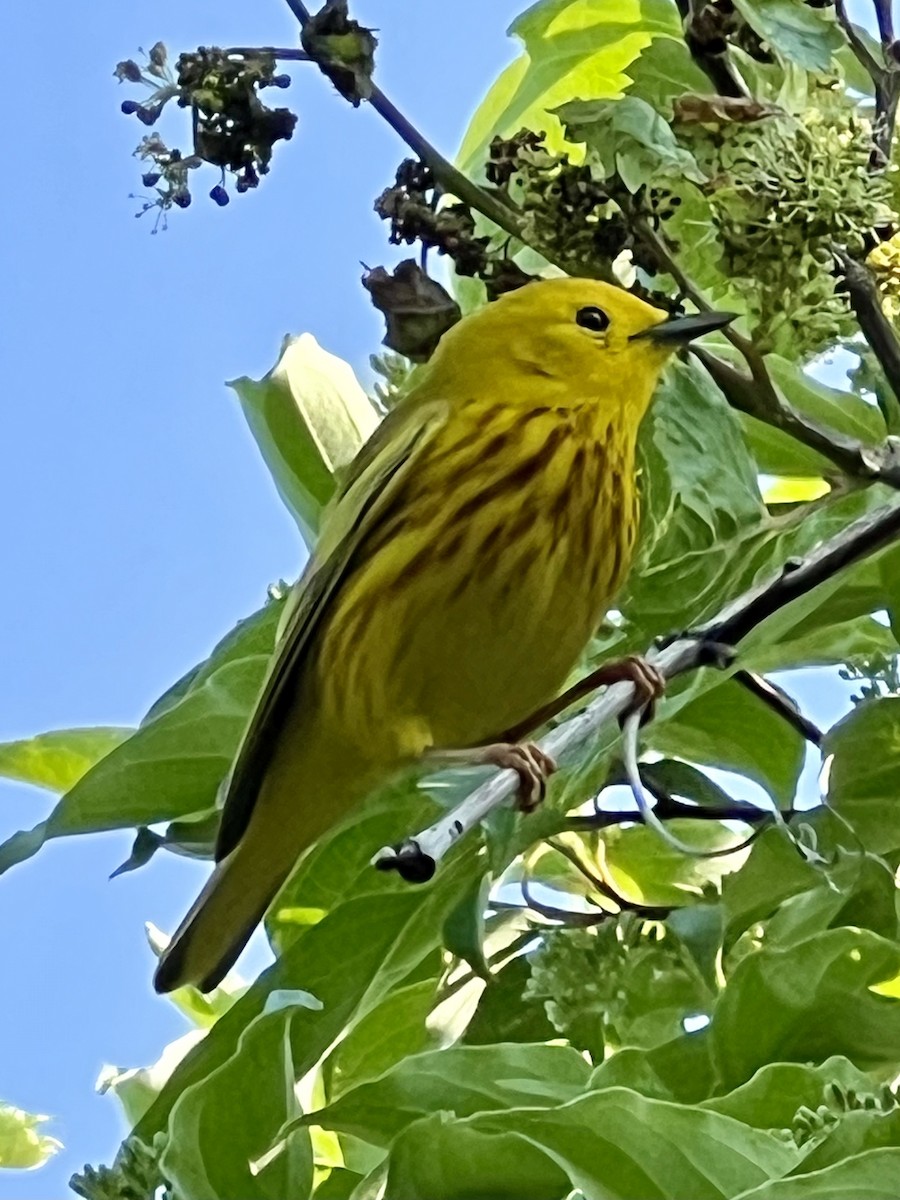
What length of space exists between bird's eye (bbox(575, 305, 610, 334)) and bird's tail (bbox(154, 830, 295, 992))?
0.35 m

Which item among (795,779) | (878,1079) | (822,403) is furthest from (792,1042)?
(822,403)

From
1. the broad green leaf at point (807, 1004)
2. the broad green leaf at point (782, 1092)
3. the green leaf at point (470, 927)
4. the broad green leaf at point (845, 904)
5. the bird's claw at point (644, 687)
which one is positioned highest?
the bird's claw at point (644, 687)

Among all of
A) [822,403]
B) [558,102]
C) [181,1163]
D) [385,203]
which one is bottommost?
[181,1163]

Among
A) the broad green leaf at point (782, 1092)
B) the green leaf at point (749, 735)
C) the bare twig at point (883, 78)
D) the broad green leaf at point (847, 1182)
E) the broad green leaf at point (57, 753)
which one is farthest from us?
the broad green leaf at point (57, 753)

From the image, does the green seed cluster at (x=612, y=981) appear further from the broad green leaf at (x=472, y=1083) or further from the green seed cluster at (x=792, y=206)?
the green seed cluster at (x=792, y=206)

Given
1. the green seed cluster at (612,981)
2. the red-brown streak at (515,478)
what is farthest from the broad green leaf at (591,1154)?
the red-brown streak at (515,478)

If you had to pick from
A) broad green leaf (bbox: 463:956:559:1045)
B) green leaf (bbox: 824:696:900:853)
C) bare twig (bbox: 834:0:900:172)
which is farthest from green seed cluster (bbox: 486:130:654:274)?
broad green leaf (bbox: 463:956:559:1045)

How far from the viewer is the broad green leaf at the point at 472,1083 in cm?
60

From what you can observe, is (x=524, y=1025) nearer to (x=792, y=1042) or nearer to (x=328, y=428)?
(x=792, y=1042)

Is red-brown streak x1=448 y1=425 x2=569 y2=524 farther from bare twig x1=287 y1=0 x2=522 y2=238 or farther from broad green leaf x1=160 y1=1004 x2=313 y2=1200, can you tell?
broad green leaf x1=160 y1=1004 x2=313 y2=1200

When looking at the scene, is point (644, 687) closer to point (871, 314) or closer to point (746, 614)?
point (746, 614)

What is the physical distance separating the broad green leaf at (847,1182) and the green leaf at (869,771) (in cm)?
24

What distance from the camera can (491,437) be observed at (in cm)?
98

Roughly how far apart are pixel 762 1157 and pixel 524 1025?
0.82 feet
